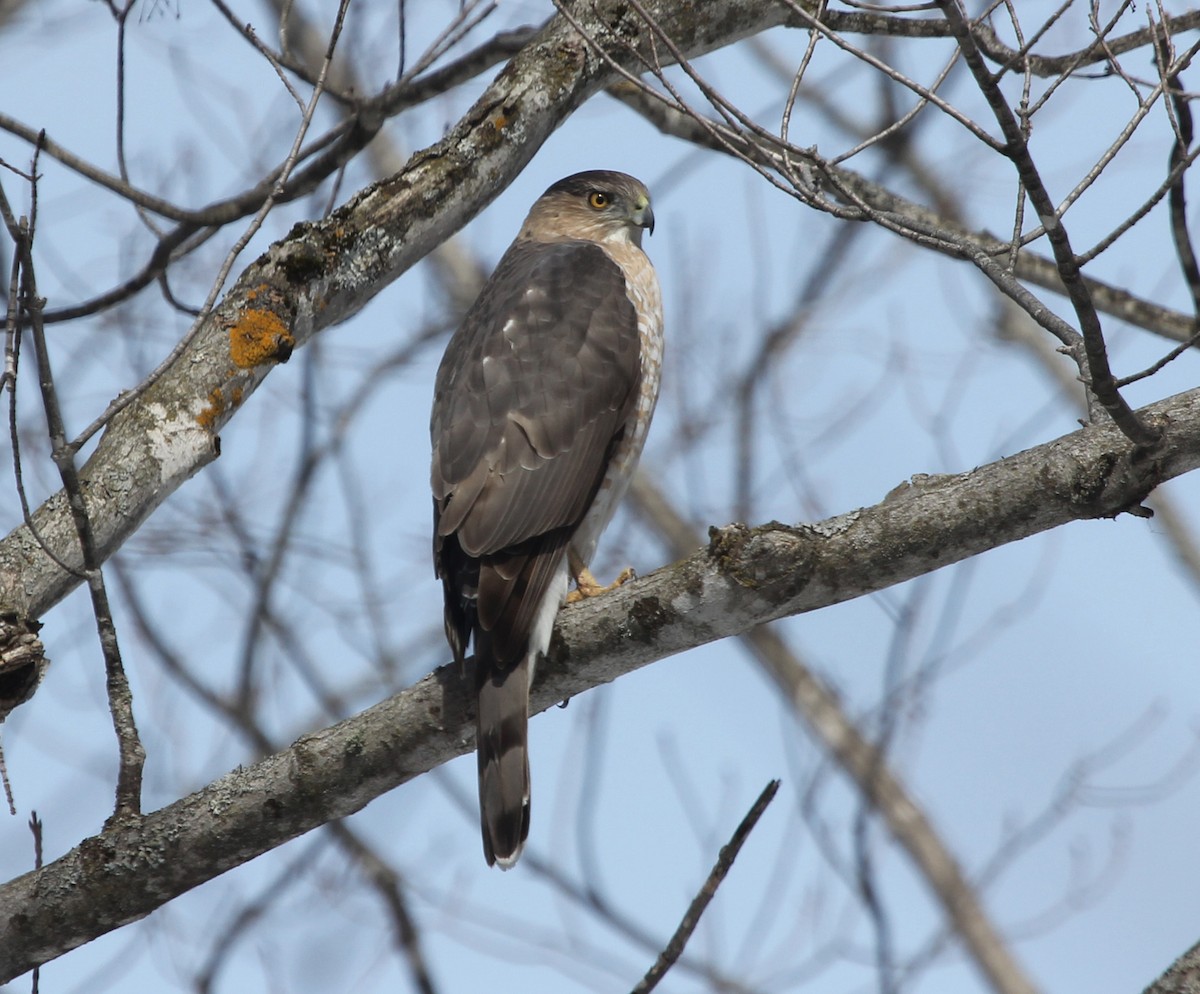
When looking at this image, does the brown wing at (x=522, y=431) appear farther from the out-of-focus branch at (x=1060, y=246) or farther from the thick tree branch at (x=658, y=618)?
the out-of-focus branch at (x=1060, y=246)

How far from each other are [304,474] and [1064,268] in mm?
5702

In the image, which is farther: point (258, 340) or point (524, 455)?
point (524, 455)

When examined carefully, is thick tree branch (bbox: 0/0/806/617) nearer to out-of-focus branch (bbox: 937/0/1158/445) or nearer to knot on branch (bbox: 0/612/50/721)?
knot on branch (bbox: 0/612/50/721)

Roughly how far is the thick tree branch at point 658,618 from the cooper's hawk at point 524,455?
0.43m

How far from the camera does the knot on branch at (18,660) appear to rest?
11.4ft

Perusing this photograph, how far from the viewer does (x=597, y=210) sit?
660 centimetres

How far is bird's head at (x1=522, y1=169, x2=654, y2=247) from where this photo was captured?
21.3 feet

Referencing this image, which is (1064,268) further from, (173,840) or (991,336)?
(991,336)

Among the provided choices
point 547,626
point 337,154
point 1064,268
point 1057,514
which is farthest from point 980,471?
point 337,154

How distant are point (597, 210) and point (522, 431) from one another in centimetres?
207

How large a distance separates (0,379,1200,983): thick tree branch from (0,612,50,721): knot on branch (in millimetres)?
431

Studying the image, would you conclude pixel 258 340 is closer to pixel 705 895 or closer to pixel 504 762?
pixel 504 762

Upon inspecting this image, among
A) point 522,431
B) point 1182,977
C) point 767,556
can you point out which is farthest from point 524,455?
point 1182,977

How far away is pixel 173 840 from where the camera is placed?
137 inches
